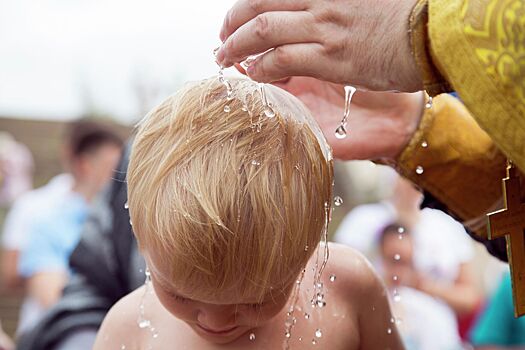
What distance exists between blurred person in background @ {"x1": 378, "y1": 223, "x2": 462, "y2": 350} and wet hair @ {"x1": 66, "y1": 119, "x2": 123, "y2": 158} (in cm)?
173

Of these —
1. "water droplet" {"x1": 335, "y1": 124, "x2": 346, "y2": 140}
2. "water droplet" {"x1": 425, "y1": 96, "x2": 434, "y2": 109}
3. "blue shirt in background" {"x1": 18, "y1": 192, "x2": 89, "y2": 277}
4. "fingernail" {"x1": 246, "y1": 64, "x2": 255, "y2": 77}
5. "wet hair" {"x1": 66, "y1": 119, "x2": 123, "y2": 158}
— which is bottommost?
"blue shirt in background" {"x1": 18, "y1": 192, "x2": 89, "y2": 277}

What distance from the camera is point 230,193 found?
54.8 inches

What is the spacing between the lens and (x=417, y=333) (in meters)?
3.83

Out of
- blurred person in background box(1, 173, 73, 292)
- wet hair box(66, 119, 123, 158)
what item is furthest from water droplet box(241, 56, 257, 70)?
wet hair box(66, 119, 123, 158)

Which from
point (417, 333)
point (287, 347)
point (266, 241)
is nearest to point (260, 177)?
point (266, 241)

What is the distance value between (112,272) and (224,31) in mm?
1593

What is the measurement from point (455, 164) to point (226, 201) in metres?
0.69

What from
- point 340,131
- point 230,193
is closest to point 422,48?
point 230,193

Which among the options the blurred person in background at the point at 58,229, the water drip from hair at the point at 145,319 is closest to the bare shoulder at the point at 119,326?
the water drip from hair at the point at 145,319

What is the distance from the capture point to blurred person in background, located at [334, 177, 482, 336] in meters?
4.31

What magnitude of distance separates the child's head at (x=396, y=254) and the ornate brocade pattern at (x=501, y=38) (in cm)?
277

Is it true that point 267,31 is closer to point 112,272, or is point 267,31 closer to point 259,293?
point 259,293

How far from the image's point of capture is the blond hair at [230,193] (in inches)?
54.7

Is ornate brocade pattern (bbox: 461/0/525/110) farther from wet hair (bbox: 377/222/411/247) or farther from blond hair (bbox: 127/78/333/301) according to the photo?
wet hair (bbox: 377/222/411/247)
